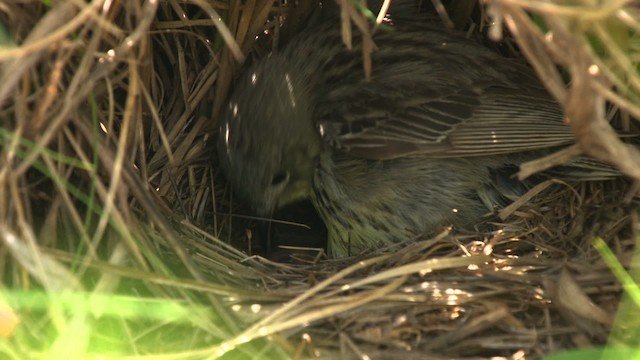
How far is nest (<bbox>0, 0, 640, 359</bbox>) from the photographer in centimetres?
308

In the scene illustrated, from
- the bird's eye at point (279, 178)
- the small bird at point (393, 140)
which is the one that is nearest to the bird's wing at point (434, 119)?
the small bird at point (393, 140)

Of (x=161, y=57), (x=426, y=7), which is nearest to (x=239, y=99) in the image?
(x=161, y=57)

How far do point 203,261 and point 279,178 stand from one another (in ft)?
2.17

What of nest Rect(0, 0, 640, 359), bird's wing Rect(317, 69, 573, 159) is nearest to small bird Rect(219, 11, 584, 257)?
bird's wing Rect(317, 69, 573, 159)

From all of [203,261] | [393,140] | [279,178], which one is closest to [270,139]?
[279,178]

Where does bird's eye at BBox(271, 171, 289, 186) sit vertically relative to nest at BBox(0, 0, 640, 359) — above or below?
below

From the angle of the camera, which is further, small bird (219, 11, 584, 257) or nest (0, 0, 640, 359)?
small bird (219, 11, 584, 257)

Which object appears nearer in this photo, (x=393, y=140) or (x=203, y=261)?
(x=203, y=261)

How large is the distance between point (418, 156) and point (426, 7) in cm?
100

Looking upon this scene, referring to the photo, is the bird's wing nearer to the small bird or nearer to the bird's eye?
the small bird

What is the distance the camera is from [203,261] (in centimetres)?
405

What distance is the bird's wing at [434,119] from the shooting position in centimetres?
446

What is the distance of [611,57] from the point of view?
10.9 feet

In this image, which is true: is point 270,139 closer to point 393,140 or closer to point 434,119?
point 393,140
